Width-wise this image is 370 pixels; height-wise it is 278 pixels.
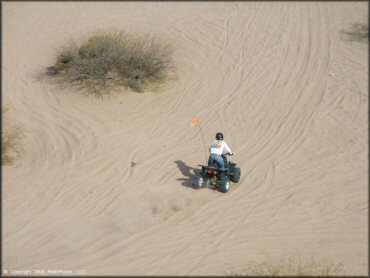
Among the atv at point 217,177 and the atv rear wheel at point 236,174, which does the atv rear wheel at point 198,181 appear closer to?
the atv at point 217,177

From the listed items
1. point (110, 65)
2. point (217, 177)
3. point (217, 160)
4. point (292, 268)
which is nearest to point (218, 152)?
point (217, 160)

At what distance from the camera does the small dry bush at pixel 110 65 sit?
13.3 metres

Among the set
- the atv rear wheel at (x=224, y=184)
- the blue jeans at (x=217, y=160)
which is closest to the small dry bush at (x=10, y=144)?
the blue jeans at (x=217, y=160)

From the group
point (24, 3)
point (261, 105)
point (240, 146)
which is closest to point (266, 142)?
point (240, 146)

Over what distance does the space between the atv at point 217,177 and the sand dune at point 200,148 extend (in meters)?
0.22

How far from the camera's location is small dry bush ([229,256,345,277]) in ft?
23.1

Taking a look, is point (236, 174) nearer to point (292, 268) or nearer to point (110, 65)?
point (292, 268)

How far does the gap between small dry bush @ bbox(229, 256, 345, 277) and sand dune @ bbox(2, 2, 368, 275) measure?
7.0 inches

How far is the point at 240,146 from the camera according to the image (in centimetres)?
1105

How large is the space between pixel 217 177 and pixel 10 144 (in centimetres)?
511

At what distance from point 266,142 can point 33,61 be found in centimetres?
858

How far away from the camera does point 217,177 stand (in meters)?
9.45

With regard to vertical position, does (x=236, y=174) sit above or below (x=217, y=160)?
below

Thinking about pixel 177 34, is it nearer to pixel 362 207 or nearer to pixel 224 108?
pixel 224 108
